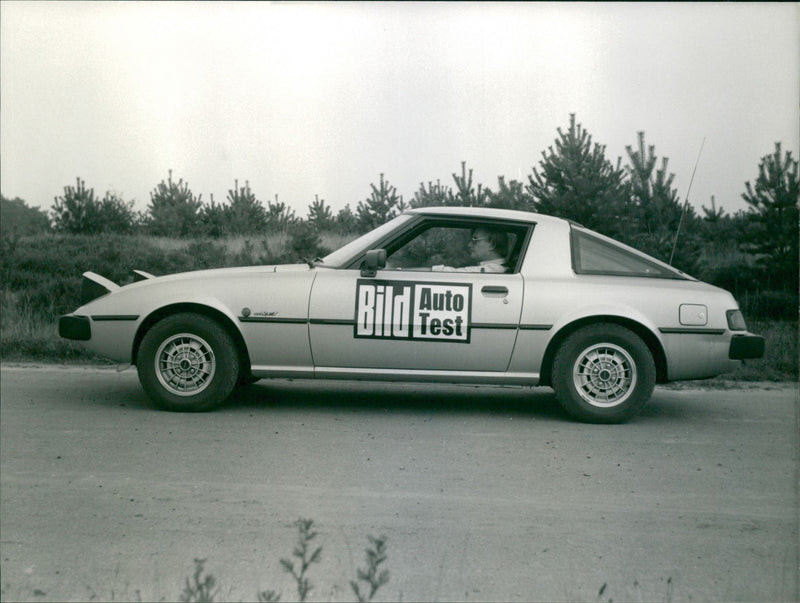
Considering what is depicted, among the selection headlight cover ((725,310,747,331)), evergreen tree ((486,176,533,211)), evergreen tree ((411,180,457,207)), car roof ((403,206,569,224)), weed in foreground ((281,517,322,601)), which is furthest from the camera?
evergreen tree ((411,180,457,207))

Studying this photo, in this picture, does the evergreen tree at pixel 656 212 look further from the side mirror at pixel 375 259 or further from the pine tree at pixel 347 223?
the side mirror at pixel 375 259

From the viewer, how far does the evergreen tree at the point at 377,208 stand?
45.6 feet

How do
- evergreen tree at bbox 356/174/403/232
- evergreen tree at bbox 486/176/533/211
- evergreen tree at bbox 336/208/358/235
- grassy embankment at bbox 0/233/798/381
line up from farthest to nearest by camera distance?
evergreen tree at bbox 356/174/403/232 < evergreen tree at bbox 336/208/358/235 < evergreen tree at bbox 486/176/533/211 < grassy embankment at bbox 0/233/798/381

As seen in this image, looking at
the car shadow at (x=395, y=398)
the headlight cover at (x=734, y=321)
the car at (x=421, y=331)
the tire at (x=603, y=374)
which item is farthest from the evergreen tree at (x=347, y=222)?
the headlight cover at (x=734, y=321)

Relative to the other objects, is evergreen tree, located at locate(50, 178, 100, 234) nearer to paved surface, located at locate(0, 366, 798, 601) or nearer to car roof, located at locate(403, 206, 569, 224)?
paved surface, located at locate(0, 366, 798, 601)

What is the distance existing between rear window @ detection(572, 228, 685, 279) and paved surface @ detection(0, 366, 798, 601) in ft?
3.62

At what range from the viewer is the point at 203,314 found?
254 inches

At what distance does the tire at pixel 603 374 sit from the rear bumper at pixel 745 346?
0.61 metres

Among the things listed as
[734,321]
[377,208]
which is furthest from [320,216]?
[734,321]

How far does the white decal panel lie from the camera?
6.31m

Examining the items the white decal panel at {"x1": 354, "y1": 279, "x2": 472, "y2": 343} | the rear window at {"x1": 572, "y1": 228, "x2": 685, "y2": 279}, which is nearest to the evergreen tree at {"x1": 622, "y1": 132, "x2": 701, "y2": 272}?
the rear window at {"x1": 572, "y1": 228, "x2": 685, "y2": 279}

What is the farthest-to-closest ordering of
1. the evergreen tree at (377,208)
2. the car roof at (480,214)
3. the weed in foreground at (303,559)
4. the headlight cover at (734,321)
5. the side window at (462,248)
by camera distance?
the evergreen tree at (377,208) < the car roof at (480,214) < the side window at (462,248) < the headlight cover at (734,321) < the weed in foreground at (303,559)

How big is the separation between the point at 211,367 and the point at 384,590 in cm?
342

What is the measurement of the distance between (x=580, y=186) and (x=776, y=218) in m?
3.88
